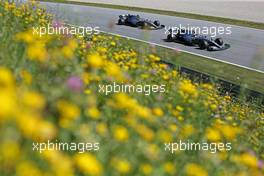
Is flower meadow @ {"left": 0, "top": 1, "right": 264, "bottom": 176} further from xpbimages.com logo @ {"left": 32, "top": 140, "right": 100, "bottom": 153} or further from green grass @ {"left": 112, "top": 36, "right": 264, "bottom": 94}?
green grass @ {"left": 112, "top": 36, "right": 264, "bottom": 94}

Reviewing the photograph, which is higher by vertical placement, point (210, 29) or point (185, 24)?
point (185, 24)

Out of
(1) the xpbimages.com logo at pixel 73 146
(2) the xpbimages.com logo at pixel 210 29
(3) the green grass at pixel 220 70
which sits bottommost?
(3) the green grass at pixel 220 70

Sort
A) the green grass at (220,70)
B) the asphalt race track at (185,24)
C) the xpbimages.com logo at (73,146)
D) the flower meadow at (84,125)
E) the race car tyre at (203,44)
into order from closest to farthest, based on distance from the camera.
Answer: the flower meadow at (84,125), the xpbimages.com logo at (73,146), the green grass at (220,70), the asphalt race track at (185,24), the race car tyre at (203,44)

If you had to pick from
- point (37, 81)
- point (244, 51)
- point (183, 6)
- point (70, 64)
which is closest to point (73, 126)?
point (37, 81)

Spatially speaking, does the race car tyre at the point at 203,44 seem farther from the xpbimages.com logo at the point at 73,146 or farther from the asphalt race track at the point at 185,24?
the xpbimages.com logo at the point at 73,146

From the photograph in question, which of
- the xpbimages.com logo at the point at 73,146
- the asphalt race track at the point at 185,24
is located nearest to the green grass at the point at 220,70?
the asphalt race track at the point at 185,24

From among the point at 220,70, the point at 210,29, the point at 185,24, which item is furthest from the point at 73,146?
the point at 185,24

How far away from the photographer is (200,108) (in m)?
4.69

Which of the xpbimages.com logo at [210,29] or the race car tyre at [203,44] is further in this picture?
the xpbimages.com logo at [210,29]

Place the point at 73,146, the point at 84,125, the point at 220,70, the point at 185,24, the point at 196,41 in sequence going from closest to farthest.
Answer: the point at 84,125, the point at 73,146, the point at 220,70, the point at 196,41, the point at 185,24

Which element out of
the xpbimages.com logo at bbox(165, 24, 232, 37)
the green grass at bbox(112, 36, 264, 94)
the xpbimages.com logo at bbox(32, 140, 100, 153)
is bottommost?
the green grass at bbox(112, 36, 264, 94)

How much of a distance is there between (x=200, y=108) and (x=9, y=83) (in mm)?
3070

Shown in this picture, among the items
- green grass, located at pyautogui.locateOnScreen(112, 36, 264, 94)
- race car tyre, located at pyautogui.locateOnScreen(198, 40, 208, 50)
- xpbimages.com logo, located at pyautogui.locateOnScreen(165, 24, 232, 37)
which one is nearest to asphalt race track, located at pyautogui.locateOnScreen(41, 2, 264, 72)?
race car tyre, located at pyautogui.locateOnScreen(198, 40, 208, 50)

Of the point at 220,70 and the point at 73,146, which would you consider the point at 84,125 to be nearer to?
the point at 73,146
